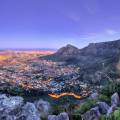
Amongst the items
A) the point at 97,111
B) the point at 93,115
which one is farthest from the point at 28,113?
the point at 97,111

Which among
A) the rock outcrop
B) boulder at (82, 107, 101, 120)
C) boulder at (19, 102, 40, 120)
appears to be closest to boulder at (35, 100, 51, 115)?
the rock outcrop

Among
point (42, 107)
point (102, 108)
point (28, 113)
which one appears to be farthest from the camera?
point (42, 107)

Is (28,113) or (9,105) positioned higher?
(9,105)

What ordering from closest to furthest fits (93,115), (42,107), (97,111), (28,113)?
1. (28,113)
2. (93,115)
3. (97,111)
4. (42,107)

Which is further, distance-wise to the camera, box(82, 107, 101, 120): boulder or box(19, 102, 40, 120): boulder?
box(82, 107, 101, 120): boulder

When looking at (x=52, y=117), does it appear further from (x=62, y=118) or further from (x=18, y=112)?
(x=18, y=112)

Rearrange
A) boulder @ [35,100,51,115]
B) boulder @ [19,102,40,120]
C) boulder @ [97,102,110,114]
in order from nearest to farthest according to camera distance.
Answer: boulder @ [19,102,40,120] → boulder @ [97,102,110,114] → boulder @ [35,100,51,115]

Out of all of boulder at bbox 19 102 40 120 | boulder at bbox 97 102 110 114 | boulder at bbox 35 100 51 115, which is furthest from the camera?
boulder at bbox 35 100 51 115

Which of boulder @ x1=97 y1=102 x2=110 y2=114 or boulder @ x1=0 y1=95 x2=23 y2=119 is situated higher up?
boulder @ x1=0 y1=95 x2=23 y2=119

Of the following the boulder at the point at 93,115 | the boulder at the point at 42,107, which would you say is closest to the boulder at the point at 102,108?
the boulder at the point at 93,115

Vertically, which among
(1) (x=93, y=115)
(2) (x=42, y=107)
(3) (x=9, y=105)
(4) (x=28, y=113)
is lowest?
(2) (x=42, y=107)

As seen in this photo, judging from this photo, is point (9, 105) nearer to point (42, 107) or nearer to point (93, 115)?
point (93, 115)

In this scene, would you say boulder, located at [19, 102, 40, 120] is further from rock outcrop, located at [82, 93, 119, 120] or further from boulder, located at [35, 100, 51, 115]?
boulder, located at [35, 100, 51, 115]
